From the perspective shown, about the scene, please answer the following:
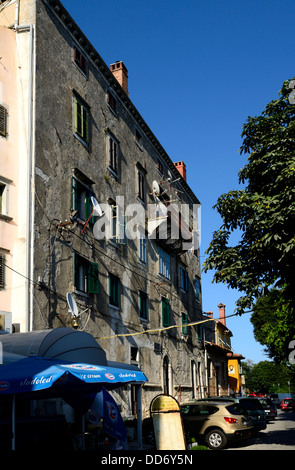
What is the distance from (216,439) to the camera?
1678 cm

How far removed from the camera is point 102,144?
70.5 ft

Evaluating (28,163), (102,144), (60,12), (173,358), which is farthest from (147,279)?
(60,12)

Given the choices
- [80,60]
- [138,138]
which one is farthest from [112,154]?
[138,138]

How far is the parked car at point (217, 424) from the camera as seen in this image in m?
16.6

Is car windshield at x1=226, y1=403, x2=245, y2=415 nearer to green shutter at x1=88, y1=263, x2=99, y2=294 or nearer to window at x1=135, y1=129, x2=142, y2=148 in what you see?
green shutter at x1=88, y1=263, x2=99, y2=294

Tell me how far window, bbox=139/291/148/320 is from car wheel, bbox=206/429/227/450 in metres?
7.77

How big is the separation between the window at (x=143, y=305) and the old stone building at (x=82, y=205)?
2.3 inches

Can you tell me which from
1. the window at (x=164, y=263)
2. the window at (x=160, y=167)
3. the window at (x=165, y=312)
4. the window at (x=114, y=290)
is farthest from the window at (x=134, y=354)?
the window at (x=160, y=167)

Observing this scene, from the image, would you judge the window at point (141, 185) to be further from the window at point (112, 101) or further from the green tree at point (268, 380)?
the green tree at point (268, 380)

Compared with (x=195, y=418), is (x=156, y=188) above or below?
above

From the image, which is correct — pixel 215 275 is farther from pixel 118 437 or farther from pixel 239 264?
pixel 118 437

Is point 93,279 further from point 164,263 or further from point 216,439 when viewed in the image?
point 164,263

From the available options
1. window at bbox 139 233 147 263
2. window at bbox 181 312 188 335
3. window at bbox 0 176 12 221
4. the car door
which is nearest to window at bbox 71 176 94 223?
window at bbox 0 176 12 221

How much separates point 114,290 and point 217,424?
687 centimetres
